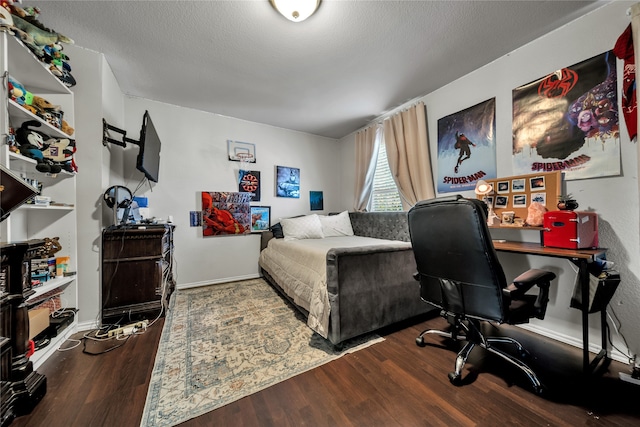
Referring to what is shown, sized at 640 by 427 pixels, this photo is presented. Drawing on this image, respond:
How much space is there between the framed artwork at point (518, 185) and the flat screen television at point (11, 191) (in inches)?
134

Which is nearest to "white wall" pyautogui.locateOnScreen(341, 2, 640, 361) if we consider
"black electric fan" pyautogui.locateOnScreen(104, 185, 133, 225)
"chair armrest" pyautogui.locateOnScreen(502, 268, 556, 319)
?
"chair armrest" pyautogui.locateOnScreen(502, 268, 556, 319)

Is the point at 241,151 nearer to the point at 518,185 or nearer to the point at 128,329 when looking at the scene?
the point at 128,329

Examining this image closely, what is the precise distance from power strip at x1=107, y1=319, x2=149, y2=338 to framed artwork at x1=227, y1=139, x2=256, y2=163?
7.67ft

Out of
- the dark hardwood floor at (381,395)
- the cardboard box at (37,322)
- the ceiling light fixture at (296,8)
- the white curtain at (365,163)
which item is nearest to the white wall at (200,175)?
the white curtain at (365,163)

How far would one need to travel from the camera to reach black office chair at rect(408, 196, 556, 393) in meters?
1.23

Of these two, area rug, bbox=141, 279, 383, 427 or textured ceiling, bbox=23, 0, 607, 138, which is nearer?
area rug, bbox=141, 279, 383, 427

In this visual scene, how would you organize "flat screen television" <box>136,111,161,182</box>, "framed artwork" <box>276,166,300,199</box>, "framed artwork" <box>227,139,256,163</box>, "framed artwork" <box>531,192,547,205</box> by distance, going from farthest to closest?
1. "framed artwork" <box>276,166,300,199</box>
2. "framed artwork" <box>227,139,256,163</box>
3. "flat screen television" <box>136,111,161,182</box>
4. "framed artwork" <box>531,192,547,205</box>

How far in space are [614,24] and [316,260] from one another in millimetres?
2827

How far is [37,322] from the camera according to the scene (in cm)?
149

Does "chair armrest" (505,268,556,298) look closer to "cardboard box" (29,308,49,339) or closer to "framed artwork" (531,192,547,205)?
"framed artwork" (531,192,547,205)

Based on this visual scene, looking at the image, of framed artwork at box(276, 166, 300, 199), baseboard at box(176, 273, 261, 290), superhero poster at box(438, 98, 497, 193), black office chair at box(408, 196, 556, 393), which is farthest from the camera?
framed artwork at box(276, 166, 300, 199)

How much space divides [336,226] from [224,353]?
240cm

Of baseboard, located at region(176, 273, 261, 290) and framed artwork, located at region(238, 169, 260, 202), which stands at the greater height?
framed artwork, located at region(238, 169, 260, 202)

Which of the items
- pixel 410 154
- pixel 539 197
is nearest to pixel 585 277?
pixel 539 197
